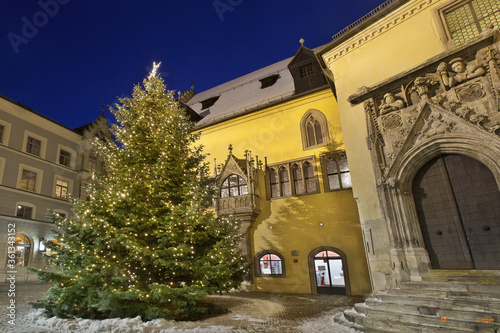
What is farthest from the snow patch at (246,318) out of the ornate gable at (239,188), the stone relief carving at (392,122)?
the ornate gable at (239,188)

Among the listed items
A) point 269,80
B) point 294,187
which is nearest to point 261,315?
point 294,187

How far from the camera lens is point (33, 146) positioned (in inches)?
792

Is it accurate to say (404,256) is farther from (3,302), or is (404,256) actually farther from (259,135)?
(3,302)

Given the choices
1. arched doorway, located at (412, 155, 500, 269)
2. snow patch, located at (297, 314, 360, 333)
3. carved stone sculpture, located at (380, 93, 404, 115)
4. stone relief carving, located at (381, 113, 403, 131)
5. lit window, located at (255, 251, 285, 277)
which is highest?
carved stone sculpture, located at (380, 93, 404, 115)

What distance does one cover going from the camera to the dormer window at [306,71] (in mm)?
17156

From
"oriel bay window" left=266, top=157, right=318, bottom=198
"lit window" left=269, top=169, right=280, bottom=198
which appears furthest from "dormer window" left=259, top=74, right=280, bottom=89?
"lit window" left=269, top=169, right=280, bottom=198

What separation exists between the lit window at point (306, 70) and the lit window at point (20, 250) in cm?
2100

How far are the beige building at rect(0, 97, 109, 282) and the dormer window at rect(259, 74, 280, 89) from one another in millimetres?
16207

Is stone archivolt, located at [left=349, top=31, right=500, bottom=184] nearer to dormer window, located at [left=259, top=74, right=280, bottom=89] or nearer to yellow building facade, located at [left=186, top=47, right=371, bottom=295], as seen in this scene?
yellow building facade, located at [left=186, top=47, right=371, bottom=295]

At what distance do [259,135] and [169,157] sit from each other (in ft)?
30.0

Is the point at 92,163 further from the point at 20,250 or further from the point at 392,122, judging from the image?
the point at 392,122

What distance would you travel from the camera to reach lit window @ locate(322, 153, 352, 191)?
1472 cm

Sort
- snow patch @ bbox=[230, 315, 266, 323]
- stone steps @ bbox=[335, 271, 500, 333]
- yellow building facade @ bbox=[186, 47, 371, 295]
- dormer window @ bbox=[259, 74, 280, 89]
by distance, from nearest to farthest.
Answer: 1. stone steps @ bbox=[335, 271, 500, 333]
2. snow patch @ bbox=[230, 315, 266, 323]
3. yellow building facade @ bbox=[186, 47, 371, 295]
4. dormer window @ bbox=[259, 74, 280, 89]

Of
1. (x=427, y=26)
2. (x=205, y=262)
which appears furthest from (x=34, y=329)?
(x=427, y=26)
